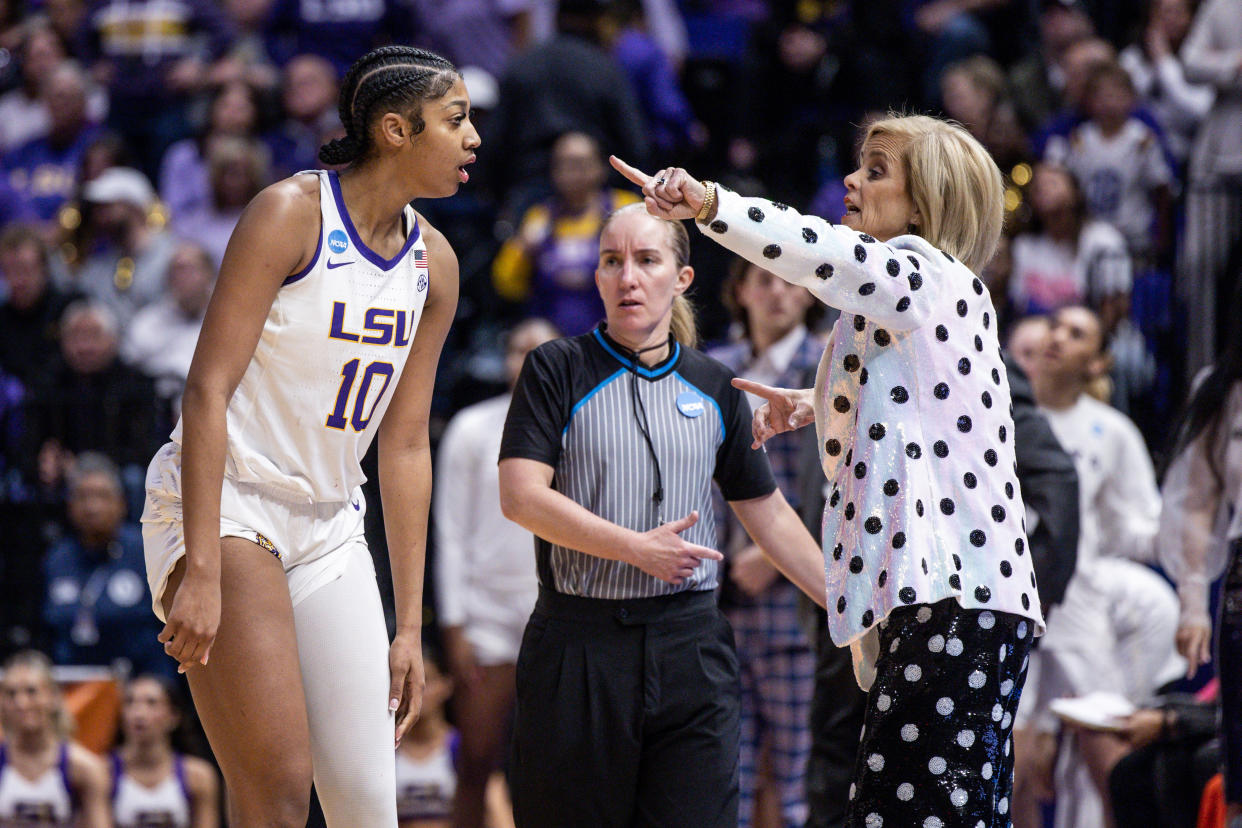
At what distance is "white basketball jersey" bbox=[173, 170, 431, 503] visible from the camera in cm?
307

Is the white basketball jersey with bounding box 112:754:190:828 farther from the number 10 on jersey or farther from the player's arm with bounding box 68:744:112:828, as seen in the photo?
the number 10 on jersey

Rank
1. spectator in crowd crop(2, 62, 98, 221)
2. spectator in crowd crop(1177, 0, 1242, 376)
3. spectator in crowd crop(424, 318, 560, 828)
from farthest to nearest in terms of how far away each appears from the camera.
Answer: spectator in crowd crop(2, 62, 98, 221), spectator in crowd crop(1177, 0, 1242, 376), spectator in crowd crop(424, 318, 560, 828)

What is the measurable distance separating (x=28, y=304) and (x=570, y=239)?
9.43 feet

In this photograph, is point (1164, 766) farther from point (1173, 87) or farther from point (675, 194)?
point (1173, 87)

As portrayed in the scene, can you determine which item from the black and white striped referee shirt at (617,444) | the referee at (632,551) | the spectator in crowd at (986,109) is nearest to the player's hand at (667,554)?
the referee at (632,551)

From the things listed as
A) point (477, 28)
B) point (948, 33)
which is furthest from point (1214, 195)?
point (477, 28)

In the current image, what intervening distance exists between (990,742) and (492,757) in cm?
357

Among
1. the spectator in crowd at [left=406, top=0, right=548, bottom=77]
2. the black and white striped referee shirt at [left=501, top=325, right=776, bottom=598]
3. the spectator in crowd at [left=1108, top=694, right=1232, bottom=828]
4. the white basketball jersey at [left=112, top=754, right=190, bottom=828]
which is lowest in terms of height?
the white basketball jersey at [left=112, top=754, right=190, bottom=828]

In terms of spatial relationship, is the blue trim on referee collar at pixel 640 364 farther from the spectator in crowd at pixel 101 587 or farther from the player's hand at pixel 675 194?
the spectator in crowd at pixel 101 587

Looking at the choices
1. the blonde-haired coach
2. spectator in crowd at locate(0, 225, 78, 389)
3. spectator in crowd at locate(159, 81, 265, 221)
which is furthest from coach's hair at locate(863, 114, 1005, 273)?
spectator in crowd at locate(159, 81, 265, 221)

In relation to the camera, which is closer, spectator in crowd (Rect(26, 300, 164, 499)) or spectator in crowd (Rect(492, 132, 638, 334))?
spectator in crowd (Rect(26, 300, 164, 499))

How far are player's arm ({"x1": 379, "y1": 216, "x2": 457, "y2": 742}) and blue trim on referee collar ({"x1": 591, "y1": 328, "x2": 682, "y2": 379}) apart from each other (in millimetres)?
529

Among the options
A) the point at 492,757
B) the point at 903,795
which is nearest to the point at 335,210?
the point at 903,795

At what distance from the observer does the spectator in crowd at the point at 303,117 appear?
906cm
